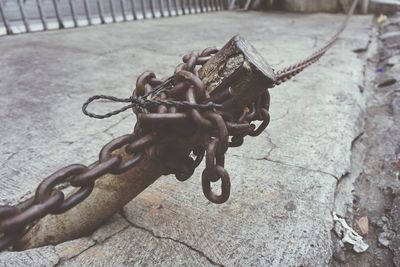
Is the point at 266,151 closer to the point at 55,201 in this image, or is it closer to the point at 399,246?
the point at 399,246

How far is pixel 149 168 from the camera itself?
883 mm

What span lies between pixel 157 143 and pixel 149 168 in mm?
157

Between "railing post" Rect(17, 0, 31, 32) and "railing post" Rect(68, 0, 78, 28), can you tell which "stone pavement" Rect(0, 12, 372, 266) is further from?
"railing post" Rect(68, 0, 78, 28)

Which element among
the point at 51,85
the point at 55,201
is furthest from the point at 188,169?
the point at 51,85

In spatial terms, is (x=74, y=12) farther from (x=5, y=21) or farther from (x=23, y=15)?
(x=5, y=21)

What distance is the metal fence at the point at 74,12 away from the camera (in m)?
3.90

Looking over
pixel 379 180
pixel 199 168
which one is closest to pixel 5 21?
pixel 199 168

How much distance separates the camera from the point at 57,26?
4.26 metres

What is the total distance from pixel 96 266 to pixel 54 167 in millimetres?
588

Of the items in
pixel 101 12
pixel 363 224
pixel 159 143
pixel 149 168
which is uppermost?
pixel 101 12

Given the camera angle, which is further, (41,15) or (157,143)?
(41,15)

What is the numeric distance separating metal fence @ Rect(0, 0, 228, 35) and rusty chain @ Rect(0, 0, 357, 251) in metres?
3.67

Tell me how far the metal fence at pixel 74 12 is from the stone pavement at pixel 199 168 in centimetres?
81

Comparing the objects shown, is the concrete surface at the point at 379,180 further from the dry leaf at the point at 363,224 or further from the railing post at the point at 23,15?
the railing post at the point at 23,15
